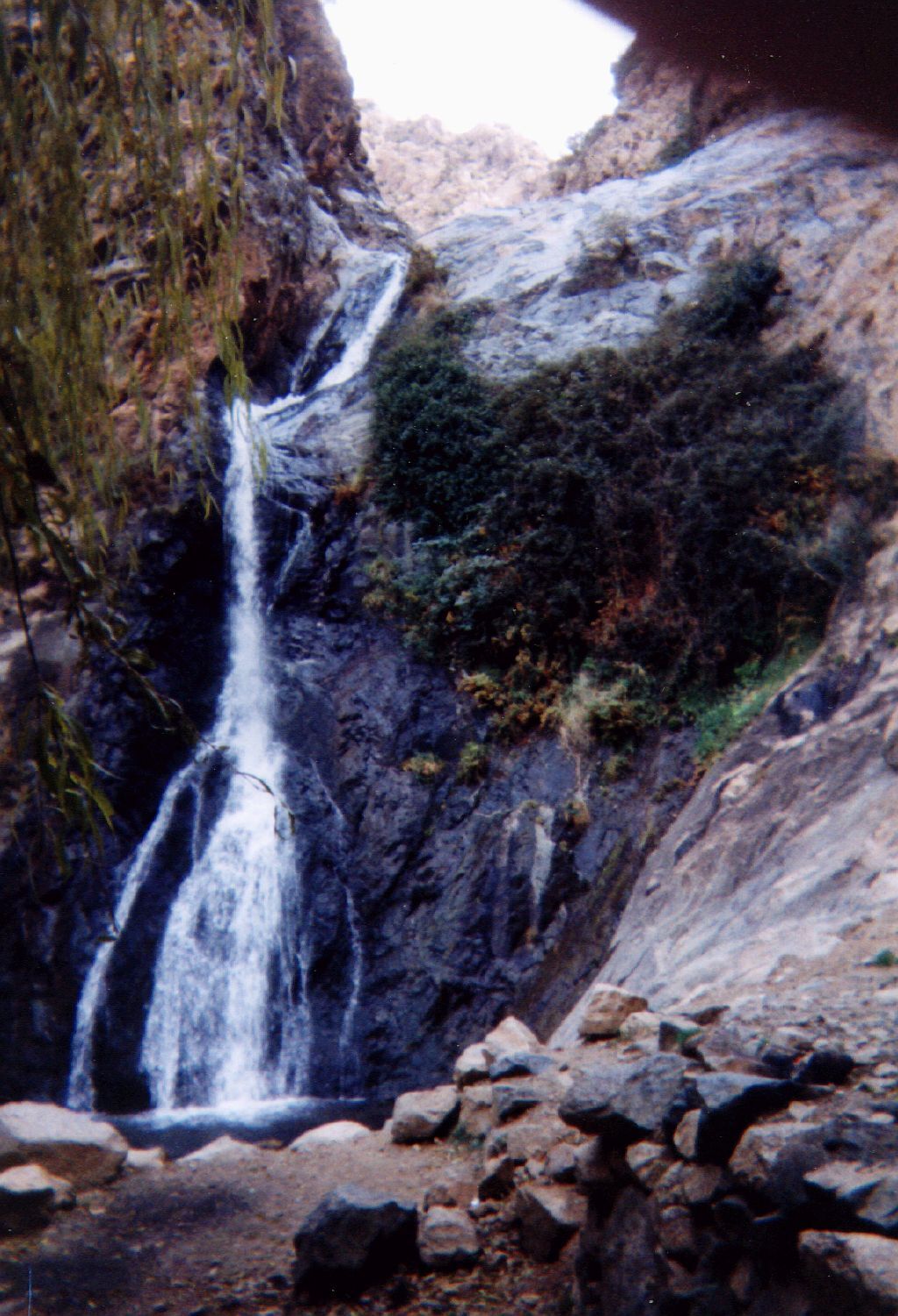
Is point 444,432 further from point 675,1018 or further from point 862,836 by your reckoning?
point 675,1018

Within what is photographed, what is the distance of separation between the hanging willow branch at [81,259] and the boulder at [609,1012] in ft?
11.3

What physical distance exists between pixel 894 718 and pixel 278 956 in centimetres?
617

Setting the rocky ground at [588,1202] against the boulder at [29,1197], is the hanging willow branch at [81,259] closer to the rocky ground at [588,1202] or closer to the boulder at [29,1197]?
the rocky ground at [588,1202]

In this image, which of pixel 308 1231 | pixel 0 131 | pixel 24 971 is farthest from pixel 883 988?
pixel 24 971

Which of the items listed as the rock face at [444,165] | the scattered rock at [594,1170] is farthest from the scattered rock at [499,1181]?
the rock face at [444,165]

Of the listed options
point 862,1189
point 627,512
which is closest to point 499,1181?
point 862,1189

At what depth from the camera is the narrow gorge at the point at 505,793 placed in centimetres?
282

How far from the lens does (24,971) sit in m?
9.05

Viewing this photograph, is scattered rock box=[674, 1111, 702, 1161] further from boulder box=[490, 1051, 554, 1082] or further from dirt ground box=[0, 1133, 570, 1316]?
boulder box=[490, 1051, 554, 1082]

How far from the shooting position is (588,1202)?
284cm

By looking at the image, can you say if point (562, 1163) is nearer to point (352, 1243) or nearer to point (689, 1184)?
point (352, 1243)

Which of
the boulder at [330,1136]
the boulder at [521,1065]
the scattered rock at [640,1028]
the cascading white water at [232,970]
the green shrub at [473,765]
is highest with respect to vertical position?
the green shrub at [473,765]

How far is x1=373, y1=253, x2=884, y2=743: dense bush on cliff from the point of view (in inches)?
361

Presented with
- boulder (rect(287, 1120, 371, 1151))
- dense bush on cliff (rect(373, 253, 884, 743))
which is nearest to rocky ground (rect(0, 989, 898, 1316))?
boulder (rect(287, 1120, 371, 1151))
